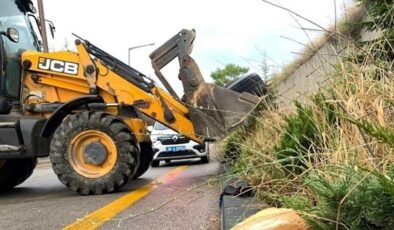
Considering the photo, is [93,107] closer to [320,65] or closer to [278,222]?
[320,65]

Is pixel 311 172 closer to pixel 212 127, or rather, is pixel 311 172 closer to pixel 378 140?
pixel 378 140

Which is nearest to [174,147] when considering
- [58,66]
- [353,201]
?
[58,66]

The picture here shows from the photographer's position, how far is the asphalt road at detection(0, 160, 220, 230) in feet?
16.9

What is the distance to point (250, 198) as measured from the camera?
15.0ft

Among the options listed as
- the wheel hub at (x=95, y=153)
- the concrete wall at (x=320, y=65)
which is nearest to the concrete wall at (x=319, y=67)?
the concrete wall at (x=320, y=65)

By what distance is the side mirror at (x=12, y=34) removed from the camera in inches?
347

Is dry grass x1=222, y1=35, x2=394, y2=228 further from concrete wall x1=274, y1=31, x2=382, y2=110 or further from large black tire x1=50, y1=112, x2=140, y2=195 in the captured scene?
large black tire x1=50, y1=112, x2=140, y2=195

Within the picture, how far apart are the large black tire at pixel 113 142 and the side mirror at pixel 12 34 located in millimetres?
1842

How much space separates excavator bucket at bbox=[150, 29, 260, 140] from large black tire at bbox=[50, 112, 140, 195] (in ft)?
3.41

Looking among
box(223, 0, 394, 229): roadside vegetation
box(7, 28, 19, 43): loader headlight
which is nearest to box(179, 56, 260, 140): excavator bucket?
box(7, 28, 19, 43): loader headlight

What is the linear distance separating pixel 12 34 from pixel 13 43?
146 millimetres

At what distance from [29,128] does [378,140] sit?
666 centimetres

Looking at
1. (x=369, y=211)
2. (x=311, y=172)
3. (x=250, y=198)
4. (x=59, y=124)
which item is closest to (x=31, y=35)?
(x=59, y=124)

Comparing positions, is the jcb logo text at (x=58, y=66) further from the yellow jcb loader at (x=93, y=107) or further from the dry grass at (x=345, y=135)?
the dry grass at (x=345, y=135)
